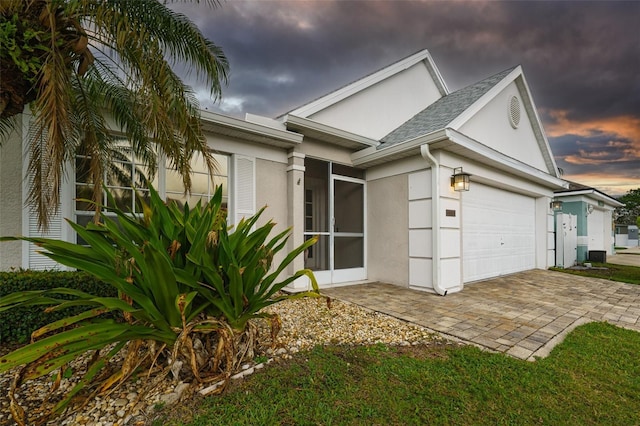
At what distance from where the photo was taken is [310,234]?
22.2ft

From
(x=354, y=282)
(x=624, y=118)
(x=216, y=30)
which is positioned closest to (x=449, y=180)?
(x=354, y=282)

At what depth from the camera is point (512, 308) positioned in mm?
4938

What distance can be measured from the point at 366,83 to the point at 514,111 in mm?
4504

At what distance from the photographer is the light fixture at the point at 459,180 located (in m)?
6.04

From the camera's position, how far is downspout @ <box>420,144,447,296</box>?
5852 millimetres

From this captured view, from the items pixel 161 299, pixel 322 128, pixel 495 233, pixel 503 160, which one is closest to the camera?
pixel 161 299

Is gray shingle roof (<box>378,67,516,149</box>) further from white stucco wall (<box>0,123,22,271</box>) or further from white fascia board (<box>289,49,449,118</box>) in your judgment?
white stucco wall (<box>0,123,22,271</box>)

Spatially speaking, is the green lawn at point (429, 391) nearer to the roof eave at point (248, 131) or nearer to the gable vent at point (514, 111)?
the roof eave at point (248, 131)

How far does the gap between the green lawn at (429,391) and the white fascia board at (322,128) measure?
4507 mm

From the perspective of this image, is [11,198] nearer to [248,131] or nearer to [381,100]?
[248,131]

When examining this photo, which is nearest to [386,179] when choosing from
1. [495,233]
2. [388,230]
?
[388,230]

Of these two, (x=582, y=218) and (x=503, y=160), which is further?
(x=582, y=218)

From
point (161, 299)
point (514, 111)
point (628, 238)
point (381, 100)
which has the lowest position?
point (628, 238)

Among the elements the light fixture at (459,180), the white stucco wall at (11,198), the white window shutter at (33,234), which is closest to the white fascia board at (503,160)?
the light fixture at (459,180)
